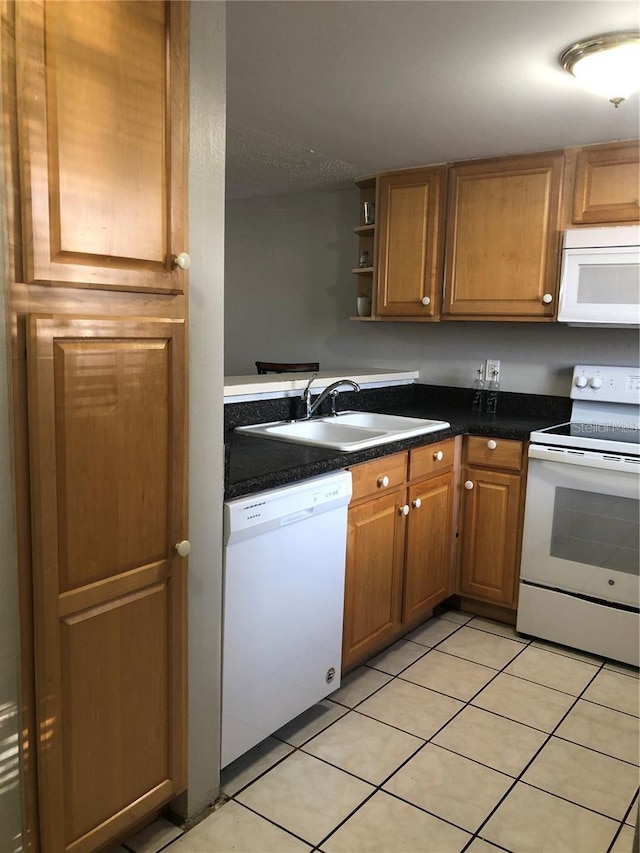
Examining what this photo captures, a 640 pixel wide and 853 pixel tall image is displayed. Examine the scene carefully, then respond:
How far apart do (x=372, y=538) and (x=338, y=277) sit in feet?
6.98

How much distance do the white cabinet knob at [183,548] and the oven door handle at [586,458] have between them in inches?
68.6

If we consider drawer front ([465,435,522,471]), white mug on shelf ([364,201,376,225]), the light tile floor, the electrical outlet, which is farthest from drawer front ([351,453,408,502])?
white mug on shelf ([364,201,376,225])

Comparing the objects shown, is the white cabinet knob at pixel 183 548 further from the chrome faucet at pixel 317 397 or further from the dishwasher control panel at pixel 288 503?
the chrome faucet at pixel 317 397

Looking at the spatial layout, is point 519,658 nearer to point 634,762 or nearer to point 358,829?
point 634,762

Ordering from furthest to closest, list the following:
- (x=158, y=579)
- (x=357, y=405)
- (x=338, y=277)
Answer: (x=338, y=277)
(x=357, y=405)
(x=158, y=579)

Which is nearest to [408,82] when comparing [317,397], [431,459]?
[317,397]

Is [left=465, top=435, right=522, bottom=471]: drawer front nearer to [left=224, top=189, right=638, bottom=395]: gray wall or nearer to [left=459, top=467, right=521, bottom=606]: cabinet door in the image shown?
[left=459, top=467, right=521, bottom=606]: cabinet door

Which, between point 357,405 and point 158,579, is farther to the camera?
point 357,405

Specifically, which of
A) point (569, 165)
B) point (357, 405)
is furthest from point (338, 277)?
point (569, 165)

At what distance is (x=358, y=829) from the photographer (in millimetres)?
1862

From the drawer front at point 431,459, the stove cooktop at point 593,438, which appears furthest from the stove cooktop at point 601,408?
the drawer front at point 431,459

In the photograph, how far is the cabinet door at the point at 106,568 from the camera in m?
1.38

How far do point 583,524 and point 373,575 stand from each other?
94 centimetres

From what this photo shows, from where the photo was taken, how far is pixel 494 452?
308 centimetres
